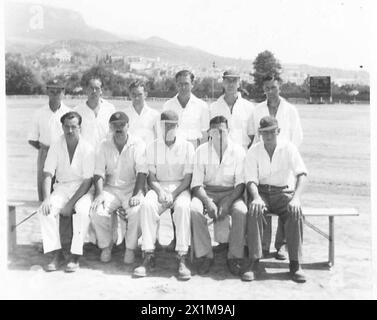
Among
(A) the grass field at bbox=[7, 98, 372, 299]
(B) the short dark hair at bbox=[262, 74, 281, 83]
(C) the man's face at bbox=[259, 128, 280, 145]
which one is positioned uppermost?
(B) the short dark hair at bbox=[262, 74, 281, 83]

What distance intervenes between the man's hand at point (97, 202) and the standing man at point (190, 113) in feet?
4.08

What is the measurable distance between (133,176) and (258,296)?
2.00m

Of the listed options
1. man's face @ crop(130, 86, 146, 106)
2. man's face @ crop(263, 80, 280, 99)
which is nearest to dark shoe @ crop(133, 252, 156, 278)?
man's face @ crop(130, 86, 146, 106)

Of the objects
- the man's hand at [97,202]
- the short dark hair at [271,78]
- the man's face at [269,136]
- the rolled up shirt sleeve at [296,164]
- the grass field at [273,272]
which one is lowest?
the grass field at [273,272]

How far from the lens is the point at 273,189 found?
5.18 m

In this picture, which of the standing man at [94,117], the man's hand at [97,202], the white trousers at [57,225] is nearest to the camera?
the white trousers at [57,225]

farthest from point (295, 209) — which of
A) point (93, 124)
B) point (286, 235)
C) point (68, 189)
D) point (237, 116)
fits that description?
point (93, 124)

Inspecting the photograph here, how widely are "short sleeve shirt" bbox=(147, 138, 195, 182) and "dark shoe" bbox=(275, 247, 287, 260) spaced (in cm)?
141

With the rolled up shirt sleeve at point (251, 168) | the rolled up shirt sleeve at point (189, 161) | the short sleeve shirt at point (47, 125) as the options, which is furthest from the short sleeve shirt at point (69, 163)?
the rolled up shirt sleeve at point (251, 168)

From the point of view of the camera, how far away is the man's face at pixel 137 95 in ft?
18.9

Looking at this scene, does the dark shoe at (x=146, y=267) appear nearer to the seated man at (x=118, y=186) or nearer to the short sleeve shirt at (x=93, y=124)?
the seated man at (x=118, y=186)

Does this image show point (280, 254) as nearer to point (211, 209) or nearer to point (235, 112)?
point (211, 209)

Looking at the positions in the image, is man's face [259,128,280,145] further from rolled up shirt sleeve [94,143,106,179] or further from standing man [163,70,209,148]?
rolled up shirt sleeve [94,143,106,179]

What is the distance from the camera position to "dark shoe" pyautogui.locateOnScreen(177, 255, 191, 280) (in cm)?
482
